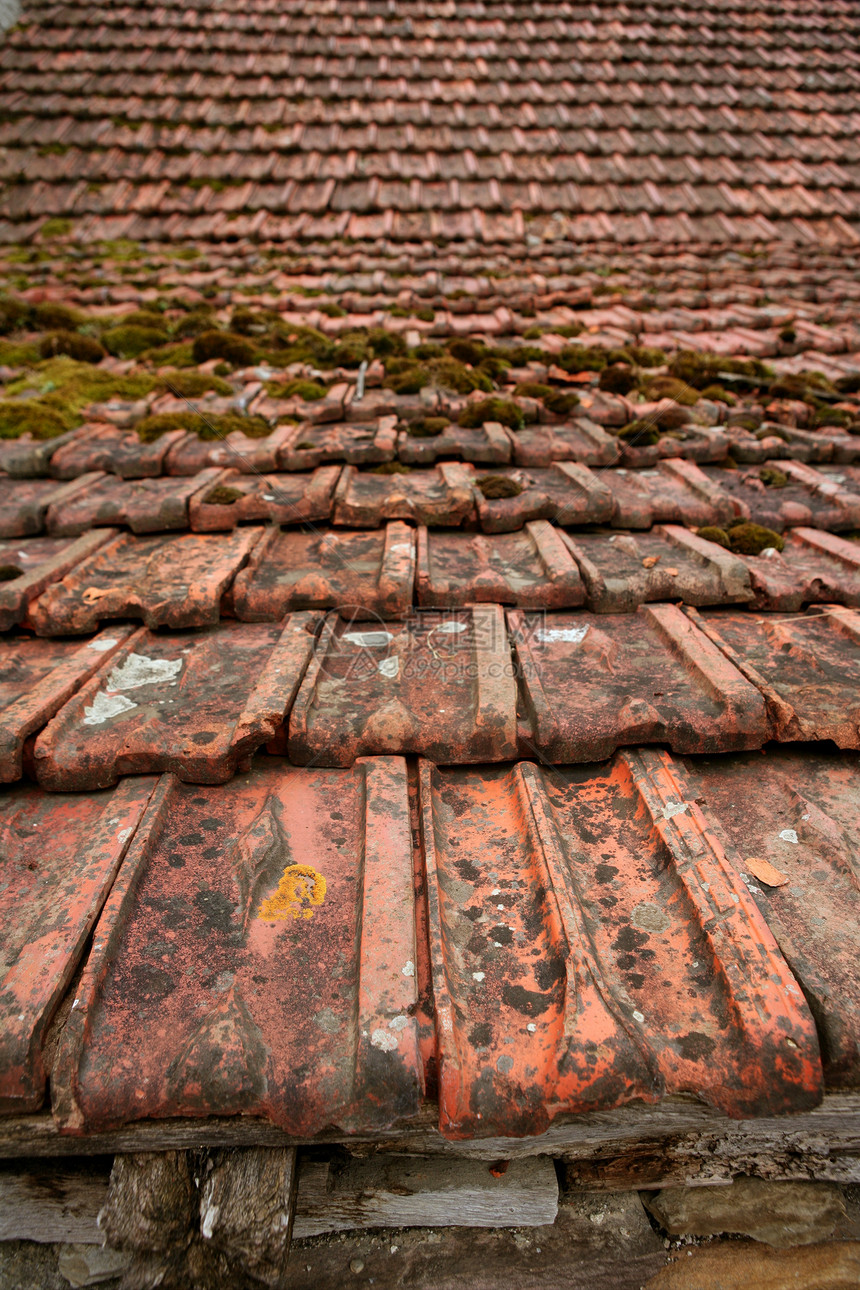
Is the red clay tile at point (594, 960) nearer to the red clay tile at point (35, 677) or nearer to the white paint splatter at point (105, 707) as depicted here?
the white paint splatter at point (105, 707)

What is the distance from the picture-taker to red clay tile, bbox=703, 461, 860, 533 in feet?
7.82

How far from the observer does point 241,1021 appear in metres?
1.08

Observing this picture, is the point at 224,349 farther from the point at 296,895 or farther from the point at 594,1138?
the point at 594,1138

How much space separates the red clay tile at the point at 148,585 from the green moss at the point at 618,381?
180 cm

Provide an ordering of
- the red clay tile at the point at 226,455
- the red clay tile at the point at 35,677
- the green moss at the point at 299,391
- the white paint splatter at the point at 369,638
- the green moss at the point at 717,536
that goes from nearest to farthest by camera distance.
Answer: the red clay tile at the point at 35,677
the white paint splatter at the point at 369,638
the green moss at the point at 717,536
the red clay tile at the point at 226,455
the green moss at the point at 299,391

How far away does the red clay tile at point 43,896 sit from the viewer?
3.38ft

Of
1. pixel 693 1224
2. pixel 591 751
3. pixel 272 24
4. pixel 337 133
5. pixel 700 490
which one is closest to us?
pixel 693 1224

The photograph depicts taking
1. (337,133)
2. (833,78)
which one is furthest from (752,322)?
(833,78)

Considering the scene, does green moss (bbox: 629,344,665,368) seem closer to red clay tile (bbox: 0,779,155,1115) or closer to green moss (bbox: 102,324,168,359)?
green moss (bbox: 102,324,168,359)

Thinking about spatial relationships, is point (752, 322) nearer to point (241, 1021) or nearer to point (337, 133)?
point (337, 133)

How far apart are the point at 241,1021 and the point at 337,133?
5825 millimetres

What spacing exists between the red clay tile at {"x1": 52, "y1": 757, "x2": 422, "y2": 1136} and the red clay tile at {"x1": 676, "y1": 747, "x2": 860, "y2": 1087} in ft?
2.11

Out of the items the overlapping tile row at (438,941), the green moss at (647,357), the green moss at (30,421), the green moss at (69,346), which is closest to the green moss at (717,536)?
the overlapping tile row at (438,941)

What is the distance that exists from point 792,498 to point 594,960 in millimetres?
2023
